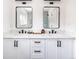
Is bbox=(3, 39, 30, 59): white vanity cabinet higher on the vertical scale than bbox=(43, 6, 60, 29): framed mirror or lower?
lower

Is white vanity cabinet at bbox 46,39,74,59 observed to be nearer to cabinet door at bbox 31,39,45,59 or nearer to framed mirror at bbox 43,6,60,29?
cabinet door at bbox 31,39,45,59

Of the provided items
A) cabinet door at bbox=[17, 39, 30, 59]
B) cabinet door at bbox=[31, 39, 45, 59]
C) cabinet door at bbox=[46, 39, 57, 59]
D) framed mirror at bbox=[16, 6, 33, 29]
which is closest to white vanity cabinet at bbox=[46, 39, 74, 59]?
cabinet door at bbox=[46, 39, 57, 59]

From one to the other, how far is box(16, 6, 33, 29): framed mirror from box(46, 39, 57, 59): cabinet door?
1.02 metres

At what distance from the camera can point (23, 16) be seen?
13.1 feet

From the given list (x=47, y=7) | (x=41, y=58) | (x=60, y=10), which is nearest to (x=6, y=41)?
(x=41, y=58)

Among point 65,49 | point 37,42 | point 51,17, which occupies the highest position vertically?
point 51,17

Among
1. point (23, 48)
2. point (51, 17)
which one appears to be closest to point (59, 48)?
point (23, 48)

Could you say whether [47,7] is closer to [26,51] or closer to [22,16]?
[22,16]

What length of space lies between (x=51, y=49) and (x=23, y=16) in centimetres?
140

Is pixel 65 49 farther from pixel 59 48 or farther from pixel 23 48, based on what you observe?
pixel 23 48

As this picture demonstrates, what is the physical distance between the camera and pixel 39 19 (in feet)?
13.1

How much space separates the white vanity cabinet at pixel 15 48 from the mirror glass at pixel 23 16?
78 centimetres

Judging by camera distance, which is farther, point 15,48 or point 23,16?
point 23,16

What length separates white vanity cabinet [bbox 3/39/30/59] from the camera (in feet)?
10.9
